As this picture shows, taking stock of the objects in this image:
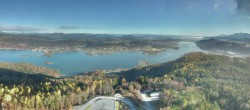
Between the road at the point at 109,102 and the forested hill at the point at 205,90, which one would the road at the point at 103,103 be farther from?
the forested hill at the point at 205,90

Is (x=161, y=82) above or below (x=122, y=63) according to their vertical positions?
above

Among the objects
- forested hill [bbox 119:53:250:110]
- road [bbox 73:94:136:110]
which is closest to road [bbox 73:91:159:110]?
road [bbox 73:94:136:110]

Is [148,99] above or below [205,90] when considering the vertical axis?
below

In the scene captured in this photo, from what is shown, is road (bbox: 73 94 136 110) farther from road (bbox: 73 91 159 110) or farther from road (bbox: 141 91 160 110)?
road (bbox: 141 91 160 110)

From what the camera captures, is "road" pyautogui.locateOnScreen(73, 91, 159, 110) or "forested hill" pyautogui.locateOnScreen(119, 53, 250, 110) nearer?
"forested hill" pyautogui.locateOnScreen(119, 53, 250, 110)

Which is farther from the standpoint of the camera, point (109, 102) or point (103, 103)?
point (109, 102)

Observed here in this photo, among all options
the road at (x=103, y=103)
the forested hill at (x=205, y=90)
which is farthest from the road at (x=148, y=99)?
the road at (x=103, y=103)

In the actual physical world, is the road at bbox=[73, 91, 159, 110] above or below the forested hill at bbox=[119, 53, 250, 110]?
below

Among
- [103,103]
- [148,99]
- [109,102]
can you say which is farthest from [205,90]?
[103,103]

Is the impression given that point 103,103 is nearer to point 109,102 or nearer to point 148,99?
point 109,102

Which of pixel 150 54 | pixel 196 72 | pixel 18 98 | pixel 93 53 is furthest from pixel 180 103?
pixel 93 53

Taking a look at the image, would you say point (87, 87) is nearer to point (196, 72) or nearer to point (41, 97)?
point (41, 97)
